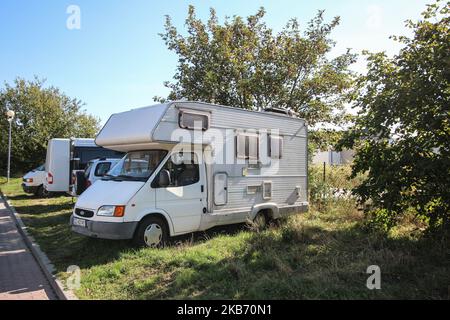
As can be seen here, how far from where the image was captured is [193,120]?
7.72 metres

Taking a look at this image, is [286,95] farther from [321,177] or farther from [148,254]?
[148,254]

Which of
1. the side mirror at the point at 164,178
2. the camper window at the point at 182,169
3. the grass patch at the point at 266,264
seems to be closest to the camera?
the grass patch at the point at 266,264

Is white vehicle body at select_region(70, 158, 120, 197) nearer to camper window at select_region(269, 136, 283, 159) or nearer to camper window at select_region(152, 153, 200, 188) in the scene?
camper window at select_region(152, 153, 200, 188)

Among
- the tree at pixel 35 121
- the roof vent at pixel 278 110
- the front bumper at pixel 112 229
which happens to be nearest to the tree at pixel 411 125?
the roof vent at pixel 278 110

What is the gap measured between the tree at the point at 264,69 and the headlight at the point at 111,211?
6.76 m

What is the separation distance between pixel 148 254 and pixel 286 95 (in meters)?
8.33

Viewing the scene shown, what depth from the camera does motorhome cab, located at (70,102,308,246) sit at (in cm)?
706

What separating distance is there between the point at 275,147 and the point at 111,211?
4.28m

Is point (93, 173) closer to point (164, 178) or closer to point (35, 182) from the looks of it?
point (35, 182)

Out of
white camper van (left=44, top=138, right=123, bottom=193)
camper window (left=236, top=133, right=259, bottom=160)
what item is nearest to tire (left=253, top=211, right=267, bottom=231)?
camper window (left=236, top=133, right=259, bottom=160)

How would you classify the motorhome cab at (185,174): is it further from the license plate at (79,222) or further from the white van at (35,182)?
the white van at (35,182)

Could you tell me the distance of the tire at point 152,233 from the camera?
7.06 m

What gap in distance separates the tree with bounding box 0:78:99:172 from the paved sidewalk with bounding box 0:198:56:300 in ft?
71.8

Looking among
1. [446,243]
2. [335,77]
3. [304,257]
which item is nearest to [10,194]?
[335,77]
